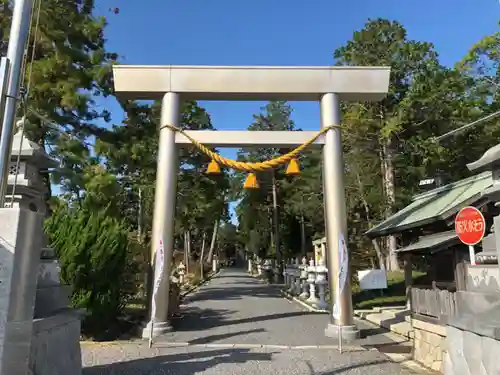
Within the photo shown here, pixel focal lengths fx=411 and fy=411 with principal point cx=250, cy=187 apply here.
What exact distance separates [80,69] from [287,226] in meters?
23.5

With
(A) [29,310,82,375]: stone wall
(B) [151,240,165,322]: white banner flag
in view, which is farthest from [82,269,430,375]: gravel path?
(A) [29,310,82,375]: stone wall

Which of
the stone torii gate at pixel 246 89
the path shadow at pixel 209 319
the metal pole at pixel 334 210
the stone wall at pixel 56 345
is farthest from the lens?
the path shadow at pixel 209 319

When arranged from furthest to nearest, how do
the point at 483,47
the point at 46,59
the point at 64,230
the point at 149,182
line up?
1. the point at 149,182
2. the point at 483,47
3. the point at 46,59
4. the point at 64,230

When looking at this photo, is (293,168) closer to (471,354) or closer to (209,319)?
(209,319)

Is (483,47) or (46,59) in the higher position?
(483,47)

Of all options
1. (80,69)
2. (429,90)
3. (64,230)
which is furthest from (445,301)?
(429,90)

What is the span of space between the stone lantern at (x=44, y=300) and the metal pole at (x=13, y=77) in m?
0.55

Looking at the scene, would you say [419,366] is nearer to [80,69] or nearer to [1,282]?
[1,282]

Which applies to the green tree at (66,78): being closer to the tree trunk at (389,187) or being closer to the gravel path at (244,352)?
the gravel path at (244,352)

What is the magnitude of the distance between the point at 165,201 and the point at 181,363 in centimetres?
379

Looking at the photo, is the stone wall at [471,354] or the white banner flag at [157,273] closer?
the stone wall at [471,354]

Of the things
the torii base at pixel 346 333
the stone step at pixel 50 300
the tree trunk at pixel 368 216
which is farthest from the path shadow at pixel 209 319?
the tree trunk at pixel 368 216

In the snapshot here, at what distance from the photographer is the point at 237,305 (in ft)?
48.7

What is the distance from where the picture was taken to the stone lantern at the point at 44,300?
4.37 meters
